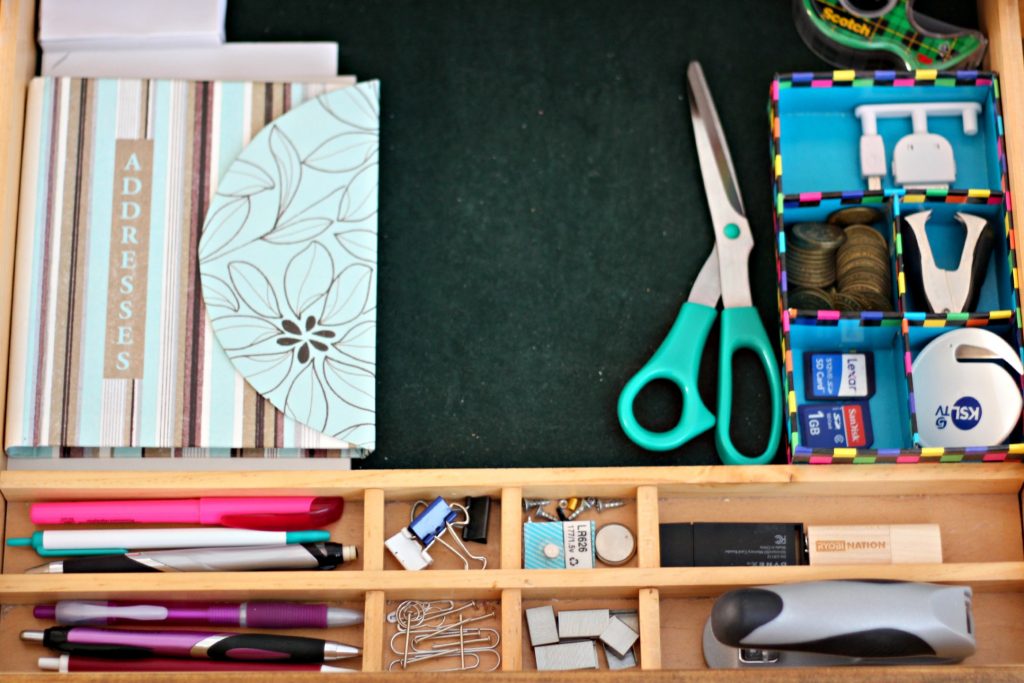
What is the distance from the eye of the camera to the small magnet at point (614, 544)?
Answer: 4.34 ft

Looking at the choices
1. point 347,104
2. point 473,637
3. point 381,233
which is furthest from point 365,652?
point 347,104

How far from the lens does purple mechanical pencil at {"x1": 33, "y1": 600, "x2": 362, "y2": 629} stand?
1.28 m

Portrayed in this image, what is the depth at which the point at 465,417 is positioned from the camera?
1.40 m

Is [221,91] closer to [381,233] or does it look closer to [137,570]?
[381,233]

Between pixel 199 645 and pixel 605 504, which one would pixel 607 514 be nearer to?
pixel 605 504

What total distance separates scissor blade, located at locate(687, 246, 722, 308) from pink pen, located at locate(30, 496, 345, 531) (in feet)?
1.63

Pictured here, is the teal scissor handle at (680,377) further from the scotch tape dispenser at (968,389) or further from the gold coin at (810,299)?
the scotch tape dispenser at (968,389)

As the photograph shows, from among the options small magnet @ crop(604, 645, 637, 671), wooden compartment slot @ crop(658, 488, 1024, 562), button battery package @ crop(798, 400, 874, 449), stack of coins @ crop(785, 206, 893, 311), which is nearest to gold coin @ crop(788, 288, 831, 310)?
stack of coins @ crop(785, 206, 893, 311)

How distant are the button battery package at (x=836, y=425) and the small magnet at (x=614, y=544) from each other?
0.23m

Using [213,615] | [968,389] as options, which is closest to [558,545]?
[213,615]

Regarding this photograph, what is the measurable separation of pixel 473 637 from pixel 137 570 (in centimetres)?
37

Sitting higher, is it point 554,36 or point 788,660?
point 554,36

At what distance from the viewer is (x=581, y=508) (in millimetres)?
1349

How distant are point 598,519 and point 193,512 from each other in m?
0.45
